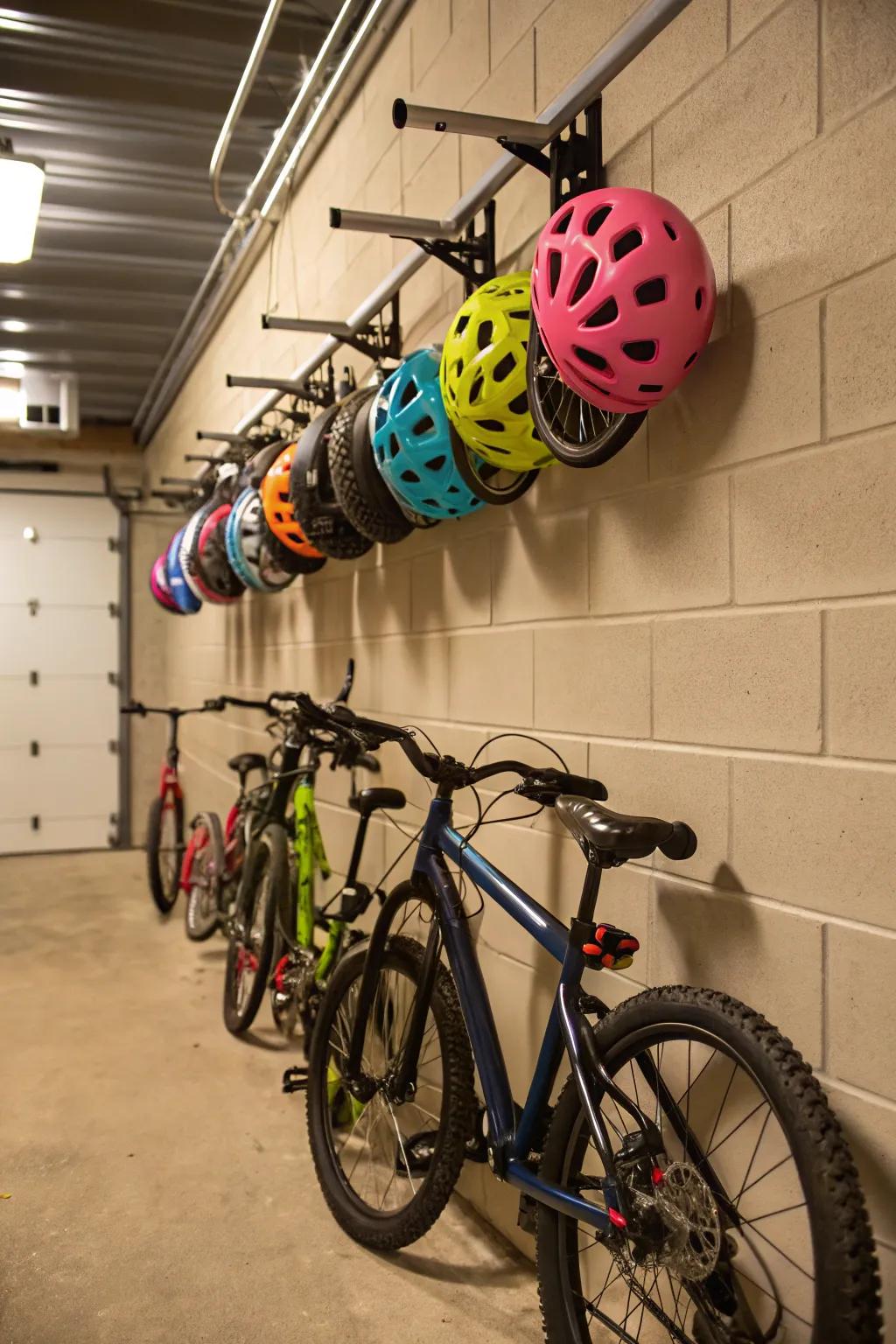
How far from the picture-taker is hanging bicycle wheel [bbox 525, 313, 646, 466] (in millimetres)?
1680

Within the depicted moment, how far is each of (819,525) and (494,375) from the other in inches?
25.7

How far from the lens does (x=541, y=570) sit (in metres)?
2.12

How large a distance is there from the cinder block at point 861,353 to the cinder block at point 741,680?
10.4 inches

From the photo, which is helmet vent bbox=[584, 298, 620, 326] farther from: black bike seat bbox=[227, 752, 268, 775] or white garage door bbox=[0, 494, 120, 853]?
white garage door bbox=[0, 494, 120, 853]

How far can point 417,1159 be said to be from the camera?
2.17 metres

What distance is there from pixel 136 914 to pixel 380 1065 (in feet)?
10.5

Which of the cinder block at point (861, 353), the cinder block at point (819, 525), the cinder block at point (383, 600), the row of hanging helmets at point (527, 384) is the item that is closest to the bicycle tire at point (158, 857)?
the cinder block at point (383, 600)

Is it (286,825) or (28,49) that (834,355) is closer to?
(286,825)

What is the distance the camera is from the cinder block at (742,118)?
1413 mm

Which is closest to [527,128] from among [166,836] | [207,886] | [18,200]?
[18,200]

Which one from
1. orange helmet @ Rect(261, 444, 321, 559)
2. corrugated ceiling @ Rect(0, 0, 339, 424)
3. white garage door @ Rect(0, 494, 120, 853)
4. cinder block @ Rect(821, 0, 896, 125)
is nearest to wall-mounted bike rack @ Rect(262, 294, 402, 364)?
orange helmet @ Rect(261, 444, 321, 559)

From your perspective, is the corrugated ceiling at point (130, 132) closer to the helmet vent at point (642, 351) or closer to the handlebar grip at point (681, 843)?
the helmet vent at point (642, 351)

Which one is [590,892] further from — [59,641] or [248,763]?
[59,641]

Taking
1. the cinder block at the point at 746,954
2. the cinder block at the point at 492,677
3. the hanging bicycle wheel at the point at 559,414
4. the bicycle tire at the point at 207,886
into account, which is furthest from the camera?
the bicycle tire at the point at 207,886
